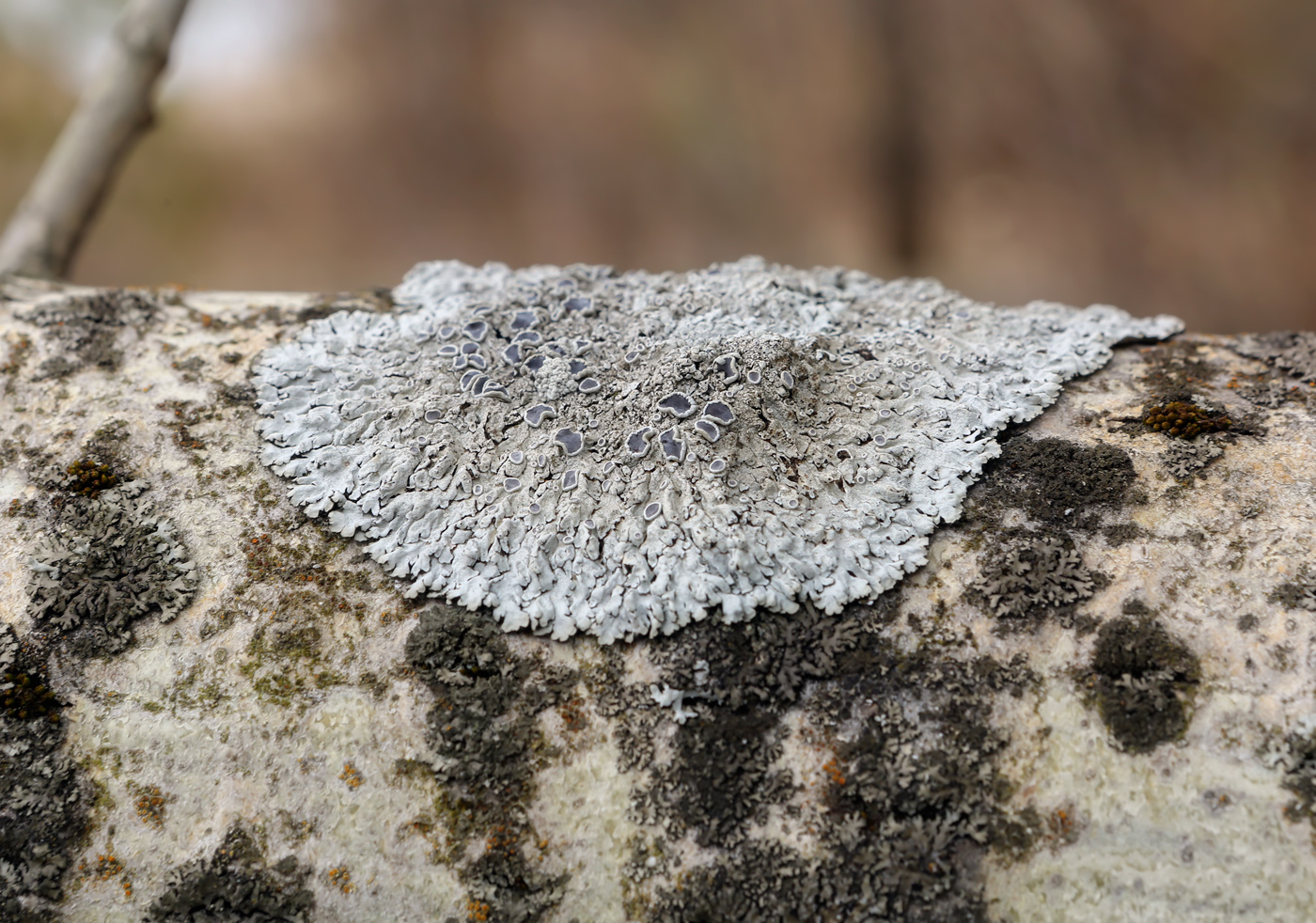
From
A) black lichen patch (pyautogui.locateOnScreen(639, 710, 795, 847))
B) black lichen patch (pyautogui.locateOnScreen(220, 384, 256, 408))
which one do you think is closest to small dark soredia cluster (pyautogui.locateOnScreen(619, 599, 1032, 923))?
black lichen patch (pyautogui.locateOnScreen(639, 710, 795, 847))

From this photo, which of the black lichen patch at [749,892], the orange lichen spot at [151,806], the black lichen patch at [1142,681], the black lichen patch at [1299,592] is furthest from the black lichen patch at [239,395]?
the black lichen patch at [1299,592]

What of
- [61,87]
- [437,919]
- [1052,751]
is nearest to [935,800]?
[1052,751]

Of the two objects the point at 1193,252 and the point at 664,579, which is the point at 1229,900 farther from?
the point at 1193,252

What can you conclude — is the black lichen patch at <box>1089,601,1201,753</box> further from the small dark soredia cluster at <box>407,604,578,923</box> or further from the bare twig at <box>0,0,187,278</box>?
the bare twig at <box>0,0,187,278</box>

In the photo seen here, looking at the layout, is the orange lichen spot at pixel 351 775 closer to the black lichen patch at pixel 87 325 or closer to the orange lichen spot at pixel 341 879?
the orange lichen spot at pixel 341 879

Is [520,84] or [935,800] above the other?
[520,84]

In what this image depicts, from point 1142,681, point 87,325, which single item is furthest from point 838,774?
point 87,325
